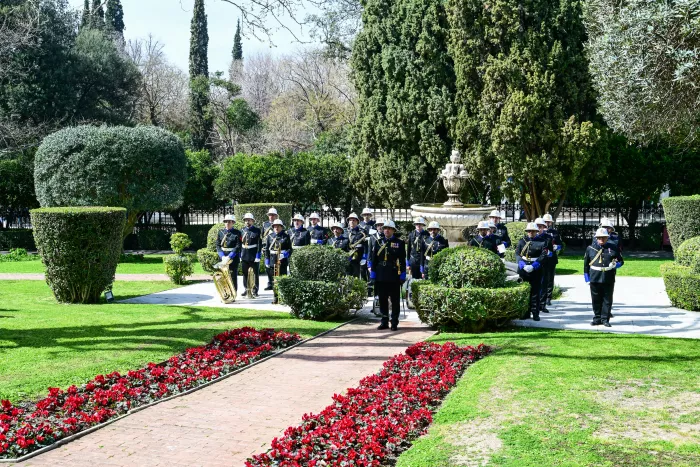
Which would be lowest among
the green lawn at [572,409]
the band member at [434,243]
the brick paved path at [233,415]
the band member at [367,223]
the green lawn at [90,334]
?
the brick paved path at [233,415]

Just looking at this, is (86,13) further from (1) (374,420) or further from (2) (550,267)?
(1) (374,420)

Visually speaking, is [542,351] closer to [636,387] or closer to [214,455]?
[636,387]

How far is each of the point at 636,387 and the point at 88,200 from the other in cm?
1947

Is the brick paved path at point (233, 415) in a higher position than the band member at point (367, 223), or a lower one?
lower

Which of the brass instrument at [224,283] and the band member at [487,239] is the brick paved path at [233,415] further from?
the brass instrument at [224,283]

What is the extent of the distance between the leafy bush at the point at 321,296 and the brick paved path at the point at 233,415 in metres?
1.72

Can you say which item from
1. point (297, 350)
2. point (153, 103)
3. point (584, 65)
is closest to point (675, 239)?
point (584, 65)

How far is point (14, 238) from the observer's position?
2834 cm

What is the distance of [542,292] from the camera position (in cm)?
1283

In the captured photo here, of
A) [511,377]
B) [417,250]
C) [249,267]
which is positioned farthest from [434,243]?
[511,377]

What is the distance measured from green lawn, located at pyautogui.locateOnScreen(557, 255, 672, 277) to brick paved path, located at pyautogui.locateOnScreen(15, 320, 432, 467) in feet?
36.1

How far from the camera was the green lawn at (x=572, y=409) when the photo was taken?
18.3 ft

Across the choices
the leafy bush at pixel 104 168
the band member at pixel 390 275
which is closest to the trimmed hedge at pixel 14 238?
the leafy bush at pixel 104 168

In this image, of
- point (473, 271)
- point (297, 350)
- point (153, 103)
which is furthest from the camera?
point (153, 103)
